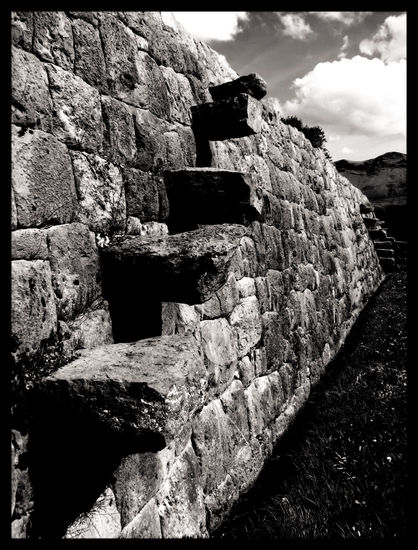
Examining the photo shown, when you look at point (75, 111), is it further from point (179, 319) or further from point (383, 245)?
point (383, 245)

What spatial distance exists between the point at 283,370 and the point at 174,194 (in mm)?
2063

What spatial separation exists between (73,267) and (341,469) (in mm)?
2142

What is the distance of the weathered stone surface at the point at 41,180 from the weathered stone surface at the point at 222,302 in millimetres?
1124

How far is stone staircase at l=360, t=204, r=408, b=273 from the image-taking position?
9.78 m

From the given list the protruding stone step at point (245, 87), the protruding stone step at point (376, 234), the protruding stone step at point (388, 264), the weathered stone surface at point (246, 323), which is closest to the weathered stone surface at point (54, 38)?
the protruding stone step at point (245, 87)

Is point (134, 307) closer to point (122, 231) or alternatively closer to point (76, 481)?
point (122, 231)

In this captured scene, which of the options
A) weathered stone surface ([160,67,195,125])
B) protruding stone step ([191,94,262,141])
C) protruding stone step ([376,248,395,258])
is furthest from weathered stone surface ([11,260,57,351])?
protruding stone step ([376,248,395,258])

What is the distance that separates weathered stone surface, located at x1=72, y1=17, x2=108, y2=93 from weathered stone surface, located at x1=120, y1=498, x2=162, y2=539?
1.83 metres

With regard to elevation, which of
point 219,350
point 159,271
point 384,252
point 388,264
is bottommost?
Result: point 219,350

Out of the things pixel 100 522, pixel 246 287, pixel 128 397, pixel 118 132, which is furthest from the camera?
pixel 246 287

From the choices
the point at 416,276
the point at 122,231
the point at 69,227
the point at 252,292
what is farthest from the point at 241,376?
the point at 69,227

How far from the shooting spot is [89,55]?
1.86 metres

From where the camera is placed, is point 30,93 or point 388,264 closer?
point 30,93

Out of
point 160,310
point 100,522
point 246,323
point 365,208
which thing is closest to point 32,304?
point 160,310
